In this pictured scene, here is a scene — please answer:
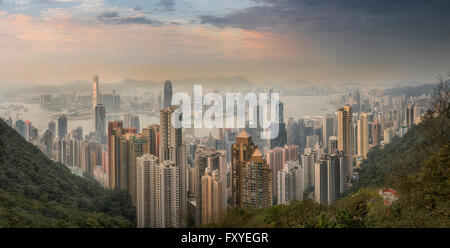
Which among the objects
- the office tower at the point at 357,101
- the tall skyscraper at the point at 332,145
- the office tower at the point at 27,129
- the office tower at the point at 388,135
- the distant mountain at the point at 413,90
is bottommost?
the tall skyscraper at the point at 332,145

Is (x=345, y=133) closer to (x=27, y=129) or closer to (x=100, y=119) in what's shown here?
(x=100, y=119)

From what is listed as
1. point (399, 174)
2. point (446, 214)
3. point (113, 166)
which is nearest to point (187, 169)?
point (113, 166)

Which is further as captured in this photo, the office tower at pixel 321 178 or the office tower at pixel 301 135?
the office tower at pixel 301 135

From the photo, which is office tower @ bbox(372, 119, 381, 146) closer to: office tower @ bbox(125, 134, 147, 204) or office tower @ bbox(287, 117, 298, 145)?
office tower @ bbox(287, 117, 298, 145)

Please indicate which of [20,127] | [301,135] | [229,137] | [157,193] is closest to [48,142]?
[20,127]

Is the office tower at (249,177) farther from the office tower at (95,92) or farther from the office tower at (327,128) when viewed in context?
the office tower at (95,92)

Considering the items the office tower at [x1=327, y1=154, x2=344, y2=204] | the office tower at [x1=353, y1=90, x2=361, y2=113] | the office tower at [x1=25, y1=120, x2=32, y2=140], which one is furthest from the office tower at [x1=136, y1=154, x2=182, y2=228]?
the office tower at [x1=353, y1=90, x2=361, y2=113]

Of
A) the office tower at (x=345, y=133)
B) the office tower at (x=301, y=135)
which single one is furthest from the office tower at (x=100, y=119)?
the office tower at (x=345, y=133)

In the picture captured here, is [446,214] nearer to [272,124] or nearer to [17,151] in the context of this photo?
[272,124]
